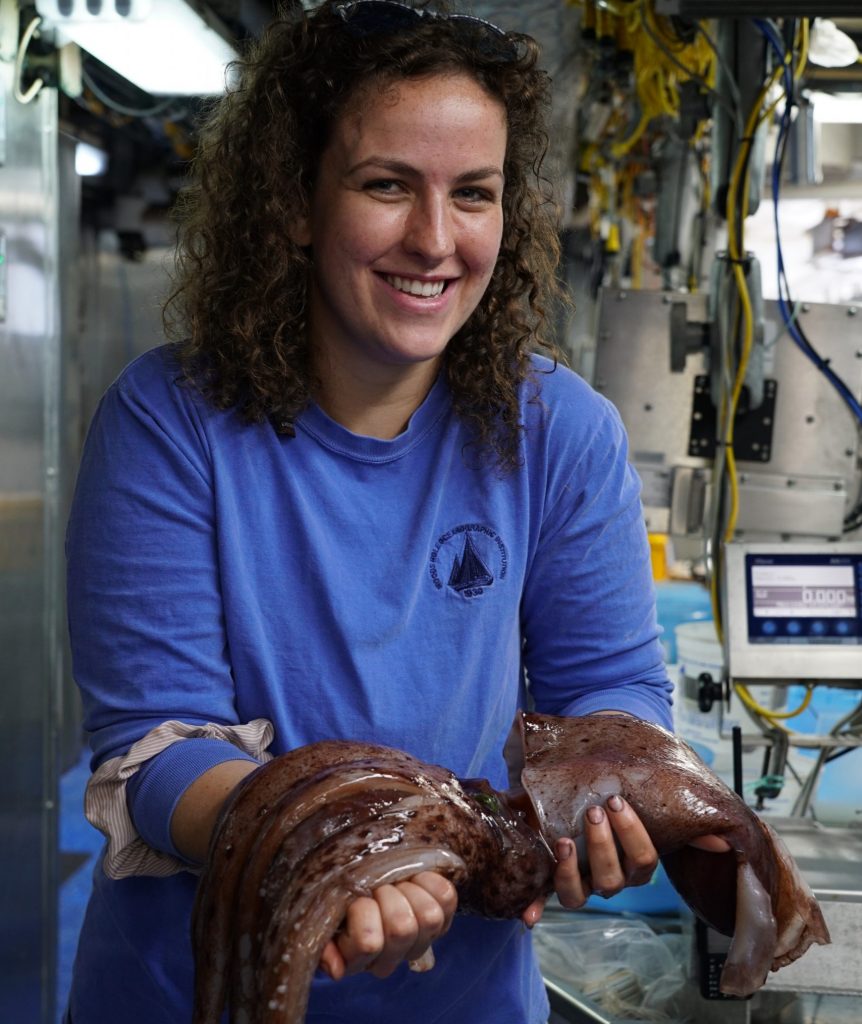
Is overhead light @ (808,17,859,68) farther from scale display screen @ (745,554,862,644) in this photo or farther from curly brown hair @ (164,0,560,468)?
curly brown hair @ (164,0,560,468)

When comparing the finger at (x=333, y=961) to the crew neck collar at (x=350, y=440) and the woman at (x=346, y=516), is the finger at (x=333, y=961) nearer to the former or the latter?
the woman at (x=346, y=516)

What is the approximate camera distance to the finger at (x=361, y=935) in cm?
105

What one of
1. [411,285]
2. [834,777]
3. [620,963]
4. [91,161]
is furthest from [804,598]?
[91,161]

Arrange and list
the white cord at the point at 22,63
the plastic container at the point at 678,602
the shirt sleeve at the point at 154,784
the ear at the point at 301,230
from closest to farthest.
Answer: the shirt sleeve at the point at 154,784 → the ear at the point at 301,230 → the white cord at the point at 22,63 → the plastic container at the point at 678,602

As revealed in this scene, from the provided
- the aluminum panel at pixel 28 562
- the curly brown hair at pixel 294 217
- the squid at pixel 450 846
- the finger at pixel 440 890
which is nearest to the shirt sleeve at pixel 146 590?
the curly brown hair at pixel 294 217

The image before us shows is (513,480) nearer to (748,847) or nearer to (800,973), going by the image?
(748,847)

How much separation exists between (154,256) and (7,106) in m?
5.67

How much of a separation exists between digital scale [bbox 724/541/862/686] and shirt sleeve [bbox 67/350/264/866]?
1609 millimetres

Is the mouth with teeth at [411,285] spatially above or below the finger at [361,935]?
above

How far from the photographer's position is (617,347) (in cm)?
304

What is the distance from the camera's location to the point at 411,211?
141 cm

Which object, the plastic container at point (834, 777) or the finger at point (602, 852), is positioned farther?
the plastic container at point (834, 777)

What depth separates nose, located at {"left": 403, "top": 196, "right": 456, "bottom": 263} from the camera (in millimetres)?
1386

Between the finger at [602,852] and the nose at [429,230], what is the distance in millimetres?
677
